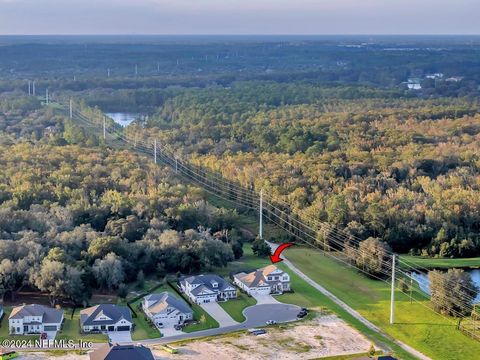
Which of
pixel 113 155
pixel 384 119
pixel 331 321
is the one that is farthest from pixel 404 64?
pixel 331 321

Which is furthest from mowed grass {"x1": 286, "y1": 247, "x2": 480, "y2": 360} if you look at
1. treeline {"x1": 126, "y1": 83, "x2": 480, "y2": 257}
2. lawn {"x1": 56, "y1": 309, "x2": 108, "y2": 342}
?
lawn {"x1": 56, "y1": 309, "x2": 108, "y2": 342}

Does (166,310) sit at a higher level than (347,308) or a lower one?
higher

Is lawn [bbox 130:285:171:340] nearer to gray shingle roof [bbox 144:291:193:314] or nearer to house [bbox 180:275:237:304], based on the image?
gray shingle roof [bbox 144:291:193:314]

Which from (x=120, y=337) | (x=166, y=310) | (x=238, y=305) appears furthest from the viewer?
(x=238, y=305)

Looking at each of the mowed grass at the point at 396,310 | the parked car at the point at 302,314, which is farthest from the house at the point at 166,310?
the mowed grass at the point at 396,310

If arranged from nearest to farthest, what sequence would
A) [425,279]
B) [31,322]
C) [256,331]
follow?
[31,322] → [256,331] → [425,279]

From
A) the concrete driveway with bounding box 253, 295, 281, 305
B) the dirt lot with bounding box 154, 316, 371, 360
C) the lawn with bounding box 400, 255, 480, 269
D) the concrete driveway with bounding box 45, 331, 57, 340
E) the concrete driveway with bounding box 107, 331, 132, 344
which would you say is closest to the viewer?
the dirt lot with bounding box 154, 316, 371, 360

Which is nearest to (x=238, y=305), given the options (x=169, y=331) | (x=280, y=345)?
(x=169, y=331)

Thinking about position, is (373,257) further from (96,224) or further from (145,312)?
(96,224)

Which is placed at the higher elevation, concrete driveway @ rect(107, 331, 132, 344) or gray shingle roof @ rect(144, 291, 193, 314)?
gray shingle roof @ rect(144, 291, 193, 314)
